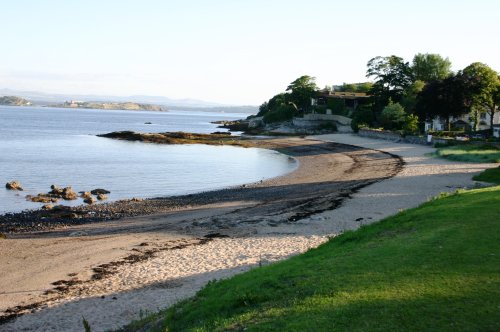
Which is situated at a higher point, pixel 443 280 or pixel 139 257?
pixel 443 280

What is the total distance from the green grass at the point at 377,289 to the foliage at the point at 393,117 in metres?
72.3

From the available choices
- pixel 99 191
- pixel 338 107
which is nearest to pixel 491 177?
pixel 99 191

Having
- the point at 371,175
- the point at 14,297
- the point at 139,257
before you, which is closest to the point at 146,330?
the point at 14,297

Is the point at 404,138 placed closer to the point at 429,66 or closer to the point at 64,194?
the point at 429,66

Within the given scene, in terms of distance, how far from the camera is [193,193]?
115 feet

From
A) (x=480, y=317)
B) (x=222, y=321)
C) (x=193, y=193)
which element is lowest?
(x=193, y=193)

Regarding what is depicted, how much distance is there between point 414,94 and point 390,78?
12.4 metres

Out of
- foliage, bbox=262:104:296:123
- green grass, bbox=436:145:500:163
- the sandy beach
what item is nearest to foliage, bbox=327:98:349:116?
foliage, bbox=262:104:296:123

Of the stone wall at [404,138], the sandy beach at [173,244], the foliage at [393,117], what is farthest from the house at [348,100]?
the sandy beach at [173,244]

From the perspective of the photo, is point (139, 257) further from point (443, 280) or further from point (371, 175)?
point (371, 175)

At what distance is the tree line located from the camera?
227 ft

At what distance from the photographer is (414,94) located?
90625mm

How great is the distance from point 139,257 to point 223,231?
4548 millimetres

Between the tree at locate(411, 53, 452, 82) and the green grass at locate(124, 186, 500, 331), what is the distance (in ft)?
340
